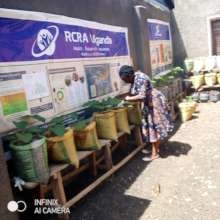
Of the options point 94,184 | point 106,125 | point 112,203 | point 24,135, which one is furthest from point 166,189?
point 24,135

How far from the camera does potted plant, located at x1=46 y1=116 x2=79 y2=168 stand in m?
3.55

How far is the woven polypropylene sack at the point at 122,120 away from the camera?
4.92 m

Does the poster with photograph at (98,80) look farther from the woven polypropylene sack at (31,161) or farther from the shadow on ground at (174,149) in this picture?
the woven polypropylene sack at (31,161)

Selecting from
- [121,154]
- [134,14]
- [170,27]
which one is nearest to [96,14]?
[134,14]

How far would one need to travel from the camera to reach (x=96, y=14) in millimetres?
5777

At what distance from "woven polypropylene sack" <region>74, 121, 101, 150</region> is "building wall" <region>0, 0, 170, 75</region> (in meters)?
1.75

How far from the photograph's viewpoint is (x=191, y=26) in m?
10.6

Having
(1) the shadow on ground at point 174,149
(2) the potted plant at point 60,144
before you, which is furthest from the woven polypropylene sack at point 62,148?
(1) the shadow on ground at point 174,149

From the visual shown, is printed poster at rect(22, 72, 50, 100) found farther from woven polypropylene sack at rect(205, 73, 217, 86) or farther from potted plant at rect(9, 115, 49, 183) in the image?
woven polypropylene sack at rect(205, 73, 217, 86)

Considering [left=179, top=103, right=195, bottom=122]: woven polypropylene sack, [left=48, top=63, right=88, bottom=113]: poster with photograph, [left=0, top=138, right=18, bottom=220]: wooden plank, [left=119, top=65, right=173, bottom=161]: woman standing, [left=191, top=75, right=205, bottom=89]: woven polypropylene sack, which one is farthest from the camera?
[left=191, top=75, right=205, bottom=89]: woven polypropylene sack

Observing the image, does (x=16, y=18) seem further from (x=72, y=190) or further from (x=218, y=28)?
(x=218, y=28)

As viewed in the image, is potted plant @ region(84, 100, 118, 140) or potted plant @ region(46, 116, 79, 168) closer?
potted plant @ region(46, 116, 79, 168)

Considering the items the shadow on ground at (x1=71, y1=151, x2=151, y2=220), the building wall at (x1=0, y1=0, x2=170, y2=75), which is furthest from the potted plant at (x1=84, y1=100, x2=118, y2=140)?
the building wall at (x1=0, y1=0, x2=170, y2=75)

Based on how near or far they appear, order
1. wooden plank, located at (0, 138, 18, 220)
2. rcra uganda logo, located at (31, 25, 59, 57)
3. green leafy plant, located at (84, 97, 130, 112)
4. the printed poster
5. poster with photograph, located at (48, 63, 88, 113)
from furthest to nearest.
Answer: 1. green leafy plant, located at (84, 97, 130, 112)
2. poster with photograph, located at (48, 63, 88, 113)
3. rcra uganda logo, located at (31, 25, 59, 57)
4. the printed poster
5. wooden plank, located at (0, 138, 18, 220)
